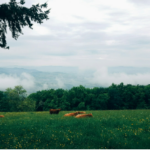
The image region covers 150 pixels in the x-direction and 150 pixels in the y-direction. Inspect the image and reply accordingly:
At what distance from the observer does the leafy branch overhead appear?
11.0 m

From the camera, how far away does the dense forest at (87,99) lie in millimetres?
77000

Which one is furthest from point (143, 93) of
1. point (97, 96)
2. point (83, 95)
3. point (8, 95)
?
point (8, 95)

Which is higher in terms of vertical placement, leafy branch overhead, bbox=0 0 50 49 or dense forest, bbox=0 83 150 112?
leafy branch overhead, bbox=0 0 50 49

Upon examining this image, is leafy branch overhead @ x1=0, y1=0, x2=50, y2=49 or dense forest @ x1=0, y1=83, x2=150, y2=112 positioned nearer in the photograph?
leafy branch overhead @ x1=0, y1=0, x2=50, y2=49

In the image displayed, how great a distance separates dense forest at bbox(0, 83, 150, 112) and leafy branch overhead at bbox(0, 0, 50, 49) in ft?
215

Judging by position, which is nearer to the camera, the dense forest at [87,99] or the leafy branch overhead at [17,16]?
the leafy branch overhead at [17,16]

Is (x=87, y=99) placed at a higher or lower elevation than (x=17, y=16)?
lower

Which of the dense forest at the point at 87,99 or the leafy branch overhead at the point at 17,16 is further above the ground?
the leafy branch overhead at the point at 17,16

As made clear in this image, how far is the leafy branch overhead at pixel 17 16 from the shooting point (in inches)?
434

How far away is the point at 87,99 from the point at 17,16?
74.8m

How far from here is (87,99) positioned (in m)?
83.6

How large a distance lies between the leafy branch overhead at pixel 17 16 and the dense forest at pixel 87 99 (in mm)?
65602

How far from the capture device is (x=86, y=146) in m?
7.88

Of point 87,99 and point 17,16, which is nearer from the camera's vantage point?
point 17,16
